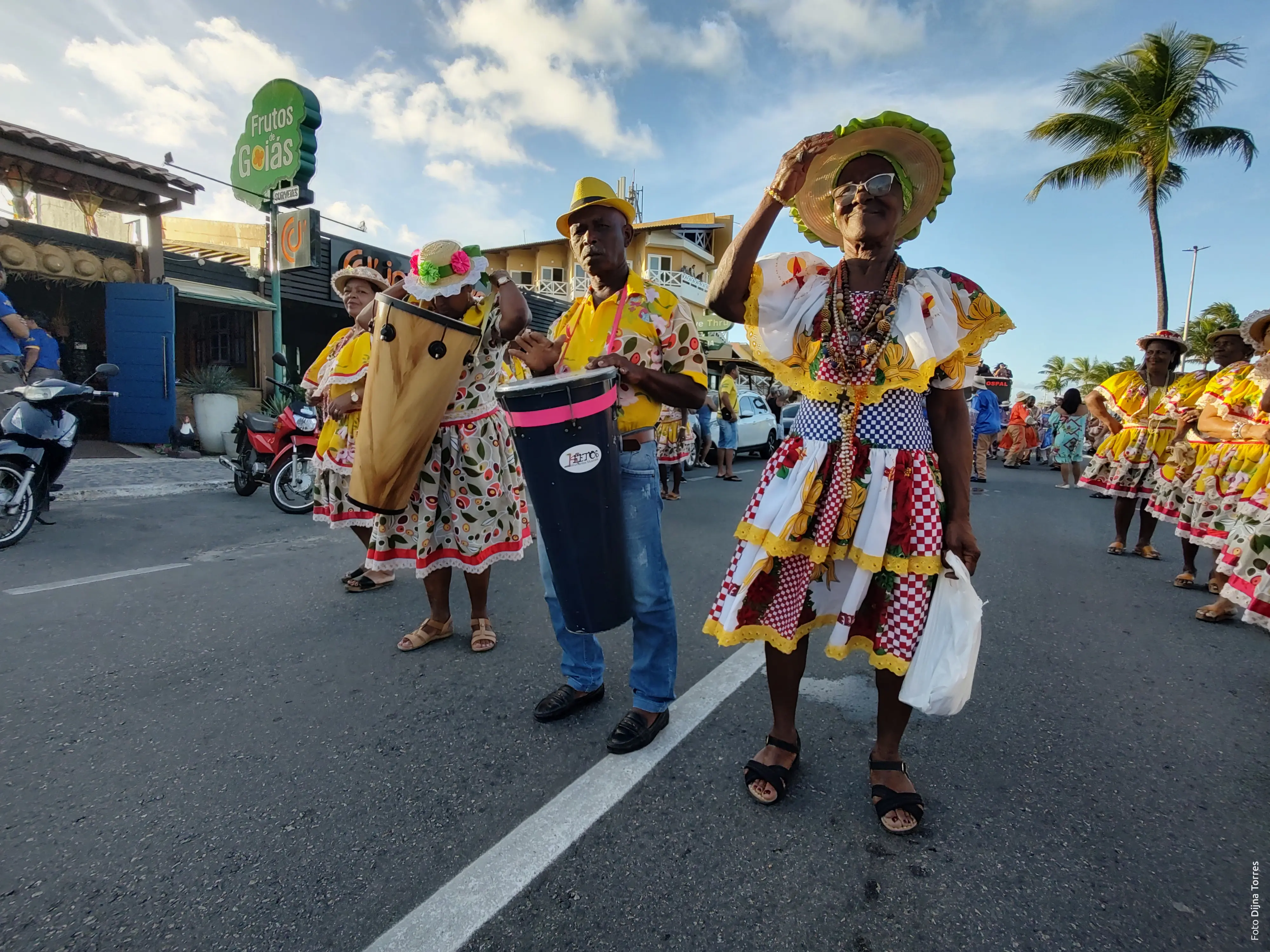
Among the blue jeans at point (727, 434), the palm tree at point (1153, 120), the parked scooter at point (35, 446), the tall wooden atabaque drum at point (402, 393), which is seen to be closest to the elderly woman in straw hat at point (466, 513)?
the tall wooden atabaque drum at point (402, 393)

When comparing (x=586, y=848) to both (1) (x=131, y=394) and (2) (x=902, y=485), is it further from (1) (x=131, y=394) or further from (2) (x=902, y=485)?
(1) (x=131, y=394)

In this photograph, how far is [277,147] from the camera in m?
12.0

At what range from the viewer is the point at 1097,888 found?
1834 mm

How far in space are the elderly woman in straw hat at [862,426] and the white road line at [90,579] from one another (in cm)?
417

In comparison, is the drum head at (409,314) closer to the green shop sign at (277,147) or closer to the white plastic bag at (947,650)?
the white plastic bag at (947,650)

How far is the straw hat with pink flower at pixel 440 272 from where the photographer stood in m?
2.79

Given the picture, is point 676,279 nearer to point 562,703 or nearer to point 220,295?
point 220,295

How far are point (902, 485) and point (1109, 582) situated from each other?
4.50 metres

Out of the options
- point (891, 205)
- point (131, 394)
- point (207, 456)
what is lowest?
point (207, 456)

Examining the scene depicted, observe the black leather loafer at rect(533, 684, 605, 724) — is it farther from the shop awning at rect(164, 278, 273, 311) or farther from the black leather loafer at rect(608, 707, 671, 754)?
the shop awning at rect(164, 278, 273, 311)

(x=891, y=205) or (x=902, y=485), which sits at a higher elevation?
(x=891, y=205)

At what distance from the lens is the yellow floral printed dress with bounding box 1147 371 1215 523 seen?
5316 millimetres

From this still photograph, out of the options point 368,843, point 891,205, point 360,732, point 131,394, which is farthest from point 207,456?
point 891,205

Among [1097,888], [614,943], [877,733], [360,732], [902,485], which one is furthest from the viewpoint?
[360,732]
